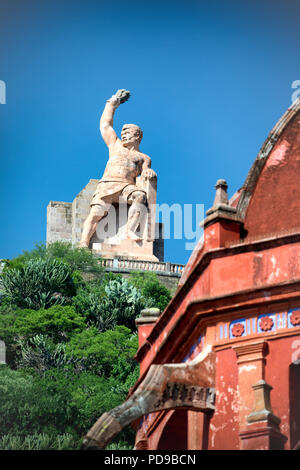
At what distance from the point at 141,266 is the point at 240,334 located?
29518 mm

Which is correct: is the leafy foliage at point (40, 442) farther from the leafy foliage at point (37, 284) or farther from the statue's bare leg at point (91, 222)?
the statue's bare leg at point (91, 222)

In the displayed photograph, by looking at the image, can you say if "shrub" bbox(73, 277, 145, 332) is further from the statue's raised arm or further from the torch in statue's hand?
the torch in statue's hand

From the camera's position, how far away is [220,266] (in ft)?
53.1

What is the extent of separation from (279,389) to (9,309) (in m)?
23.6

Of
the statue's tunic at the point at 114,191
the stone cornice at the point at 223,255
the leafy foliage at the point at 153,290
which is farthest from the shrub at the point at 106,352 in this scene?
the stone cornice at the point at 223,255

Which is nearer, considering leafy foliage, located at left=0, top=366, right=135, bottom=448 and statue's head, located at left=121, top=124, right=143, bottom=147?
leafy foliage, located at left=0, top=366, right=135, bottom=448

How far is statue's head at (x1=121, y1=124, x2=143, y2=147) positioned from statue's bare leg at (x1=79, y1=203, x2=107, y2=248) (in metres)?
3.00

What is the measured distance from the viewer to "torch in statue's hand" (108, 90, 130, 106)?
159 feet

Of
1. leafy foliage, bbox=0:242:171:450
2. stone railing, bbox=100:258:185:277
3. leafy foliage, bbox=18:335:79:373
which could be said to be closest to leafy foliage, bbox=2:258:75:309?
leafy foliage, bbox=0:242:171:450

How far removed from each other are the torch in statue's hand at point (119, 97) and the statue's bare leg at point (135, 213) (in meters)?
4.39

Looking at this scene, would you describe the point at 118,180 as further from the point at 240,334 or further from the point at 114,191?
the point at 240,334

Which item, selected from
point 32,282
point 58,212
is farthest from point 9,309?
point 58,212

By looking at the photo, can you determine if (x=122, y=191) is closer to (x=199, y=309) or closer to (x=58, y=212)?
(x=58, y=212)

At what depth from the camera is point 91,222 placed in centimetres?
4650
